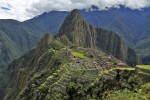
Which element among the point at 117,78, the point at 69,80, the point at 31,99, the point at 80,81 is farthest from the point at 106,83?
the point at 31,99

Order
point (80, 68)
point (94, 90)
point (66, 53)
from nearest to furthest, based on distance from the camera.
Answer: point (94, 90), point (80, 68), point (66, 53)

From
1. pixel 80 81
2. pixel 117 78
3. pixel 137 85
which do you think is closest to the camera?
pixel 137 85

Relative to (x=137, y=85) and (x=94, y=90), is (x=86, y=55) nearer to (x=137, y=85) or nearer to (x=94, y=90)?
(x=94, y=90)

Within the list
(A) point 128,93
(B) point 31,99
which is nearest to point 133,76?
(A) point 128,93

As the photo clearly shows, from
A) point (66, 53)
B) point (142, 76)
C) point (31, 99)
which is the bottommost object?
point (31, 99)

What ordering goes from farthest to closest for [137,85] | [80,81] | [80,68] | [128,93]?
[80,68]
[80,81]
[137,85]
[128,93]

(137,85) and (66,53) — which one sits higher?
(66,53)

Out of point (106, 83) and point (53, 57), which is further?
point (53, 57)

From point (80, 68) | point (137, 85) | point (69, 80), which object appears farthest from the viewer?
point (80, 68)

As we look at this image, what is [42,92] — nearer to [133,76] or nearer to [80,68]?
[80,68]
